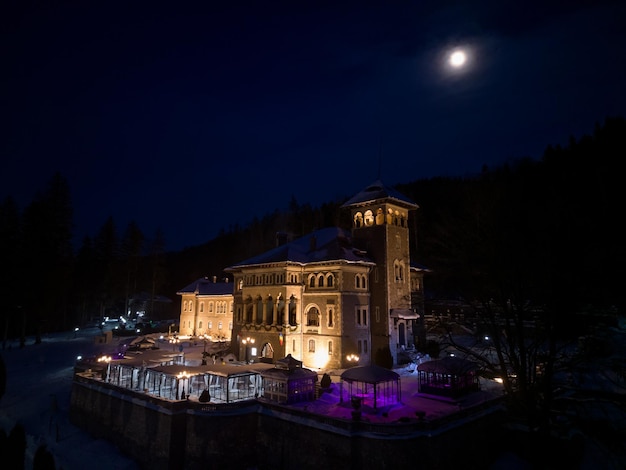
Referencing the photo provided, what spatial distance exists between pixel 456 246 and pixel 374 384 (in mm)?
9595

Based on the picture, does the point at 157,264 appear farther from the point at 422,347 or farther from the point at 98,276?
the point at 422,347

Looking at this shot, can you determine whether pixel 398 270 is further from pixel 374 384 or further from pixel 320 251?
pixel 374 384

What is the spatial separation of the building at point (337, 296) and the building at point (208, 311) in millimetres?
18415

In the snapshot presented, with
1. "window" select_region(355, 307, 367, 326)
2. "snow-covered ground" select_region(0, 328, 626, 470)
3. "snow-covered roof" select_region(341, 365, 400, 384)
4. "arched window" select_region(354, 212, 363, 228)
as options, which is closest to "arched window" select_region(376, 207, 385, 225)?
"arched window" select_region(354, 212, 363, 228)

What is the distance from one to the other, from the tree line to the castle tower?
Answer: 323 cm

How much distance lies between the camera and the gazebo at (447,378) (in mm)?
23562

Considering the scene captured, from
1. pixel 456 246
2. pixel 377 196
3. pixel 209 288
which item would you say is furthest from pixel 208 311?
pixel 456 246

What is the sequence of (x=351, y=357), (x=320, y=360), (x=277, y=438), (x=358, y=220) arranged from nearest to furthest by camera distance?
(x=277, y=438)
(x=351, y=357)
(x=320, y=360)
(x=358, y=220)

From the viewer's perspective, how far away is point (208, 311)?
58969mm

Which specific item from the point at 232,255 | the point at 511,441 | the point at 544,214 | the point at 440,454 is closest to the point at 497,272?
the point at 544,214

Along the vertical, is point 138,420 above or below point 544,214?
below

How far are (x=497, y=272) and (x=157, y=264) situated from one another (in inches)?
2667

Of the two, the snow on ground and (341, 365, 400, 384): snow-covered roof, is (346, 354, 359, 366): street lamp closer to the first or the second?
(341, 365, 400, 384): snow-covered roof

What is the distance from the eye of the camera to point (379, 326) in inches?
1400
